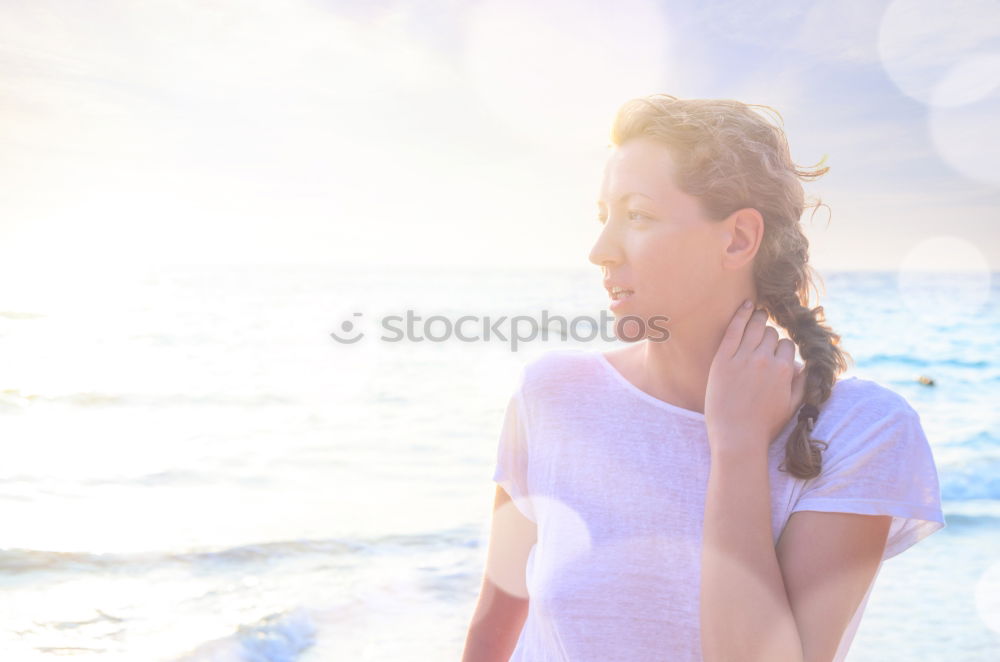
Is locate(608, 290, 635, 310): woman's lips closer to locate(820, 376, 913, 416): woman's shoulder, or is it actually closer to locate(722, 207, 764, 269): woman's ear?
locate(722, 207, 764, 269): woman's ear

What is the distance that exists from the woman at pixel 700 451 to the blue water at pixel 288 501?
187 inches

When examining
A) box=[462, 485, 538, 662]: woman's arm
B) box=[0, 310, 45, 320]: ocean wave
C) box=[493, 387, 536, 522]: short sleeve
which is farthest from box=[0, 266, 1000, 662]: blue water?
box=[0, 310, 45, 320]: ocean wave

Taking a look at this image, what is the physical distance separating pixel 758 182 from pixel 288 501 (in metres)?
9.12

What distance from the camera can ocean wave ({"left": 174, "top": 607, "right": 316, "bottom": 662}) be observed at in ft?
20.1

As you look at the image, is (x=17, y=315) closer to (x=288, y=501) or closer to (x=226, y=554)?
(x=288, y=501)

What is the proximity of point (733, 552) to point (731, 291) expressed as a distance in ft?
2.43

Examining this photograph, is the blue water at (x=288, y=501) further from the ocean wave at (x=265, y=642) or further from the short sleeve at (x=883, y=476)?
the short sleeve at (x=883, y=476)

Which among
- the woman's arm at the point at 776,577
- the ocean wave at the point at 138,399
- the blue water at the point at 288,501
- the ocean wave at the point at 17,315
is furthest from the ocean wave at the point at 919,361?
the ocean wave at the point at 17,315

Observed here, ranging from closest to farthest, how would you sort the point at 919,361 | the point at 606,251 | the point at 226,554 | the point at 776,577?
the point at 776,577
the point at 606,251
the point at 226,554
the point at 919,361

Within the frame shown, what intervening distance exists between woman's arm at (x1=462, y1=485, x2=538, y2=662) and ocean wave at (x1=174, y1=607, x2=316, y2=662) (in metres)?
4.57

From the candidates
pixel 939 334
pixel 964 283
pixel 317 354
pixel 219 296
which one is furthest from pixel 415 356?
pixel 964 283

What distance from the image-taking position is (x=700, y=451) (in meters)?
1.95

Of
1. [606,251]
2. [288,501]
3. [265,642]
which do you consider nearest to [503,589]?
[606,251]

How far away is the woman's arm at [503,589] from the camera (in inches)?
87.8
